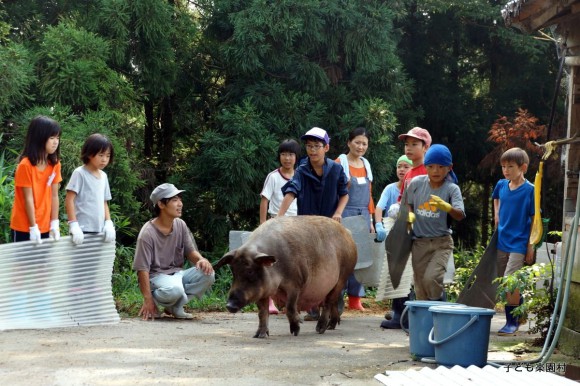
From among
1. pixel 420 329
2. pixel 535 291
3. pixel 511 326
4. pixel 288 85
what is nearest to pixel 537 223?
pixel 535 291

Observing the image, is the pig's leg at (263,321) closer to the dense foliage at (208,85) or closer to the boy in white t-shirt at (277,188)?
the boy in white t-shirt at (277,188)

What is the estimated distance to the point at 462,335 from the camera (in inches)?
263

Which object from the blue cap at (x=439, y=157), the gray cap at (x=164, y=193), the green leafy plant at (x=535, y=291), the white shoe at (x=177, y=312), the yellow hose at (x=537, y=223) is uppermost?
the blue cap at (x=439, y=157)

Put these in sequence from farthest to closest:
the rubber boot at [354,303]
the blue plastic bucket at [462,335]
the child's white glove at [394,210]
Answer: the rubber boot at [354,303] → the child's white glove at [394,210] → the blue plastic bucket at [462,335]

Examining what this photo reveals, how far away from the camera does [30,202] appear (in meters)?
8.55

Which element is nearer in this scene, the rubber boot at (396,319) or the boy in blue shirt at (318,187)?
the rubber boot at (396,319)

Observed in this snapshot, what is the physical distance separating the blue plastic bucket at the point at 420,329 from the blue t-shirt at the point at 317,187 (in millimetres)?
2732

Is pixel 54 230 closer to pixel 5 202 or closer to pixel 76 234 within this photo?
pixel 76 234

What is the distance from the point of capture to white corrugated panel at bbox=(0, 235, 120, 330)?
8367 millimetres

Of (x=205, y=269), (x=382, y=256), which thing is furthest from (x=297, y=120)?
(x=205, y=269)

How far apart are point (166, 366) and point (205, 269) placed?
289 centimetres

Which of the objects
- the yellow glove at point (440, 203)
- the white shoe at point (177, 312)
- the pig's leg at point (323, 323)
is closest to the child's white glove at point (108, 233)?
the white shoe at point (177, 312)

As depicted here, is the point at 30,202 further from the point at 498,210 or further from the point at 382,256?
the point at 498,210

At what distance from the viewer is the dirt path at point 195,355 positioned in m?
6.19
